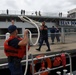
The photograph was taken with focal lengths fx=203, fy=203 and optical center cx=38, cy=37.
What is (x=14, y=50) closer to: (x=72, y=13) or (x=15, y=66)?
(x=15, y=66)

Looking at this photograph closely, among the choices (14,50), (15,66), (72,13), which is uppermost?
(72,13)

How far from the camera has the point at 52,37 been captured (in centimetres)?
1420

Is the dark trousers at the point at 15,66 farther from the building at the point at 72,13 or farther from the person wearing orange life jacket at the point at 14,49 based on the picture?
the building at the point at 72,13

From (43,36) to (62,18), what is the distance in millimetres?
45472

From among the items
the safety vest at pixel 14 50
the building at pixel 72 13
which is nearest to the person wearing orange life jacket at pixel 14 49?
the safety vest at pixel 14 50

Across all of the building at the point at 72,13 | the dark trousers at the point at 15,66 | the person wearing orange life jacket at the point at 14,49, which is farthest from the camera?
the building at the point at 72,13

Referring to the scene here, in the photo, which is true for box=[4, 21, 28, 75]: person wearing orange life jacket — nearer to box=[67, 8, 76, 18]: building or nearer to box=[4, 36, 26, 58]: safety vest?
box=[4, 36, 26, 58]: safety vest

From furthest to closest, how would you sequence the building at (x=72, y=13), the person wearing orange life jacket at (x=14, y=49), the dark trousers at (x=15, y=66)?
the building at (x=72, y=13) → the dark trousers at (x=15, y=66) → the person wearing orange life jacket at (x=14, y=49)

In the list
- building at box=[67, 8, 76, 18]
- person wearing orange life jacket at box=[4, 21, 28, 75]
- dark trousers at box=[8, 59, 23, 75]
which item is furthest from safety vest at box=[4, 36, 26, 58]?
building at box=[67, 8, 76, 18]

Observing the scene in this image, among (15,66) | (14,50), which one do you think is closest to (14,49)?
(14,50)

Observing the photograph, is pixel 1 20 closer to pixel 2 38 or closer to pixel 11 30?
pixel 2 38

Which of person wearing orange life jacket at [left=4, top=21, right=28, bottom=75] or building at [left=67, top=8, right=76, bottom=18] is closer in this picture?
person wearing orange life jacket at [left=4, top=21, right=28, bottom=75]

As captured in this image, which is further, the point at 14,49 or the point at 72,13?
the point at 72,13

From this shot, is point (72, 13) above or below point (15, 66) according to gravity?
above
